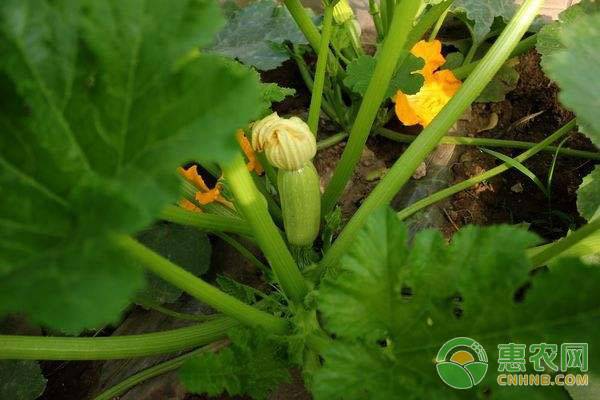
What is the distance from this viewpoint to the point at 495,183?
183 cm

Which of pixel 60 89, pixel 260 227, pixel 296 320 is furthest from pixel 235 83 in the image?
pixel 296 320

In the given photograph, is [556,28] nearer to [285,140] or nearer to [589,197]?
[589,197]

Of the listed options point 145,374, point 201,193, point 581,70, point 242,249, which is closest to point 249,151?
point 201,193

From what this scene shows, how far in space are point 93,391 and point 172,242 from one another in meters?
0.49

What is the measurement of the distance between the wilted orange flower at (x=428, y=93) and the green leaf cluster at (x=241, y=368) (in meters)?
0.92

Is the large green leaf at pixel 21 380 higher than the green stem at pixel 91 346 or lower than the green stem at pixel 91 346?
lower

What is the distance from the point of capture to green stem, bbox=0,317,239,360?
110cm

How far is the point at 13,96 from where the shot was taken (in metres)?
0.79

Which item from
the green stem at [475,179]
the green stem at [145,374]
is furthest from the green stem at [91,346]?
the green stem at [475,179]

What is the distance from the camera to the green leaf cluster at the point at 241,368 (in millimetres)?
1029

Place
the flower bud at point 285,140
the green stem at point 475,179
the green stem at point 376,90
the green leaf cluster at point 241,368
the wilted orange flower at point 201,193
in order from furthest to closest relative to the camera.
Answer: the green stem at point 475,179 < the wilted orange flower at point 201,193 < the flower bud at point 285,140 < the green stem at point 376,90 < the green leaf cluster at point 241,368

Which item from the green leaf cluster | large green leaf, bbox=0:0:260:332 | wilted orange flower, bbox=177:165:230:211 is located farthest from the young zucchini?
large green leaf, bbox=0:0:260:332

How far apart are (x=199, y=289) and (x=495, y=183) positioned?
1.13 metres

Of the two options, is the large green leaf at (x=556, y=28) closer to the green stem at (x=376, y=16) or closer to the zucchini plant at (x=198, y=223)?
the zucchini plant at (x=198, y=223)
